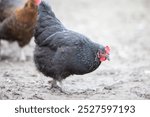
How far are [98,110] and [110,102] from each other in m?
0.37

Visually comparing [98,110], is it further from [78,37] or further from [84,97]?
[78,37]

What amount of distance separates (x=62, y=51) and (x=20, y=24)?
3.12 meters

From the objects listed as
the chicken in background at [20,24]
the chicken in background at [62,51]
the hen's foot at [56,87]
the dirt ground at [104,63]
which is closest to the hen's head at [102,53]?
the chicken in background at [62,51]

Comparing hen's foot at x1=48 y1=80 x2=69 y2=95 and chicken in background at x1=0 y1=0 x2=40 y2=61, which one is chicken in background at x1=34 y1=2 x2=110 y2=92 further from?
chicken in background at x1=0 y1=0 x2=40 y2=61

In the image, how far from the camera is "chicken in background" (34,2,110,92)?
9.31 m

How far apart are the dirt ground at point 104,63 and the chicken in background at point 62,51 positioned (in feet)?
1.42

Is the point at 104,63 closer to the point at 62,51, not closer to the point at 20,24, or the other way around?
the point at 20,24

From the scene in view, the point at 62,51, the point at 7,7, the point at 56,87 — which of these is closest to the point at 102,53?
the point at 62,51

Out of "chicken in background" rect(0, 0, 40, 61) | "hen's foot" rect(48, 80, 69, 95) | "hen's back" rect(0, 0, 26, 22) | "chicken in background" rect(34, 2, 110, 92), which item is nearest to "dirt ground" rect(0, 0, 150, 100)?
"hen's foot" rect(48, 80, 69, 95)

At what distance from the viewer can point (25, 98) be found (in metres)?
9.18

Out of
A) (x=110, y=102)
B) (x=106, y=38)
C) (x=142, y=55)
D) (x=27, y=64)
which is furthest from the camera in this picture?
(x=106, y=38)

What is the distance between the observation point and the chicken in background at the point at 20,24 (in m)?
12.0

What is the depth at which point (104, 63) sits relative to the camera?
13453mm

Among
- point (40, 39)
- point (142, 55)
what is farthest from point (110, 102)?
point (142, 55)
